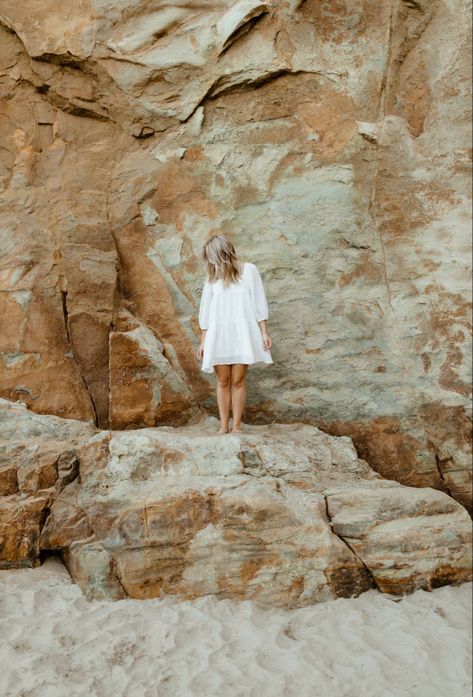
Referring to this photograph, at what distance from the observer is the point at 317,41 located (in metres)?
5.55

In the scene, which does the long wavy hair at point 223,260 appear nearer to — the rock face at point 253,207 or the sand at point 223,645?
the rock face at point 253,207

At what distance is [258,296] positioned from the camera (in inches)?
202

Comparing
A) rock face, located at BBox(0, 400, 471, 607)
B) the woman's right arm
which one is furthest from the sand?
the woman's right arm

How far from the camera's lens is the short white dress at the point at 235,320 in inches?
197

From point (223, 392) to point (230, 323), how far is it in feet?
1.69

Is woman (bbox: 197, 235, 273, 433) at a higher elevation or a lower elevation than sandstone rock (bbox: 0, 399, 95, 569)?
higher

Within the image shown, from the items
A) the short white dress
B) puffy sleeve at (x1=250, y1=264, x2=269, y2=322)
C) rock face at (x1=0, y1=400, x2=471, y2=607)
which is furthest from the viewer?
puffy sleeve at (x1=250, y1=264, x2=269, y2=322)

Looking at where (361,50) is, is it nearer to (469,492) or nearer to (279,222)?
(279,222)

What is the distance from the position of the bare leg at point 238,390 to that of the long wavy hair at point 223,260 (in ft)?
2.11

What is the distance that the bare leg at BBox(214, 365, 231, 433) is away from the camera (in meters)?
5.03

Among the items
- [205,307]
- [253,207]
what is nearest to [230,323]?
[205,307]

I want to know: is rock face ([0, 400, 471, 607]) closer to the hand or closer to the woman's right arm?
the hand

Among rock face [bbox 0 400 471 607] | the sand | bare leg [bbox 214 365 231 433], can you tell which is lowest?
the sand

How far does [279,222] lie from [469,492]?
259 centimetres
